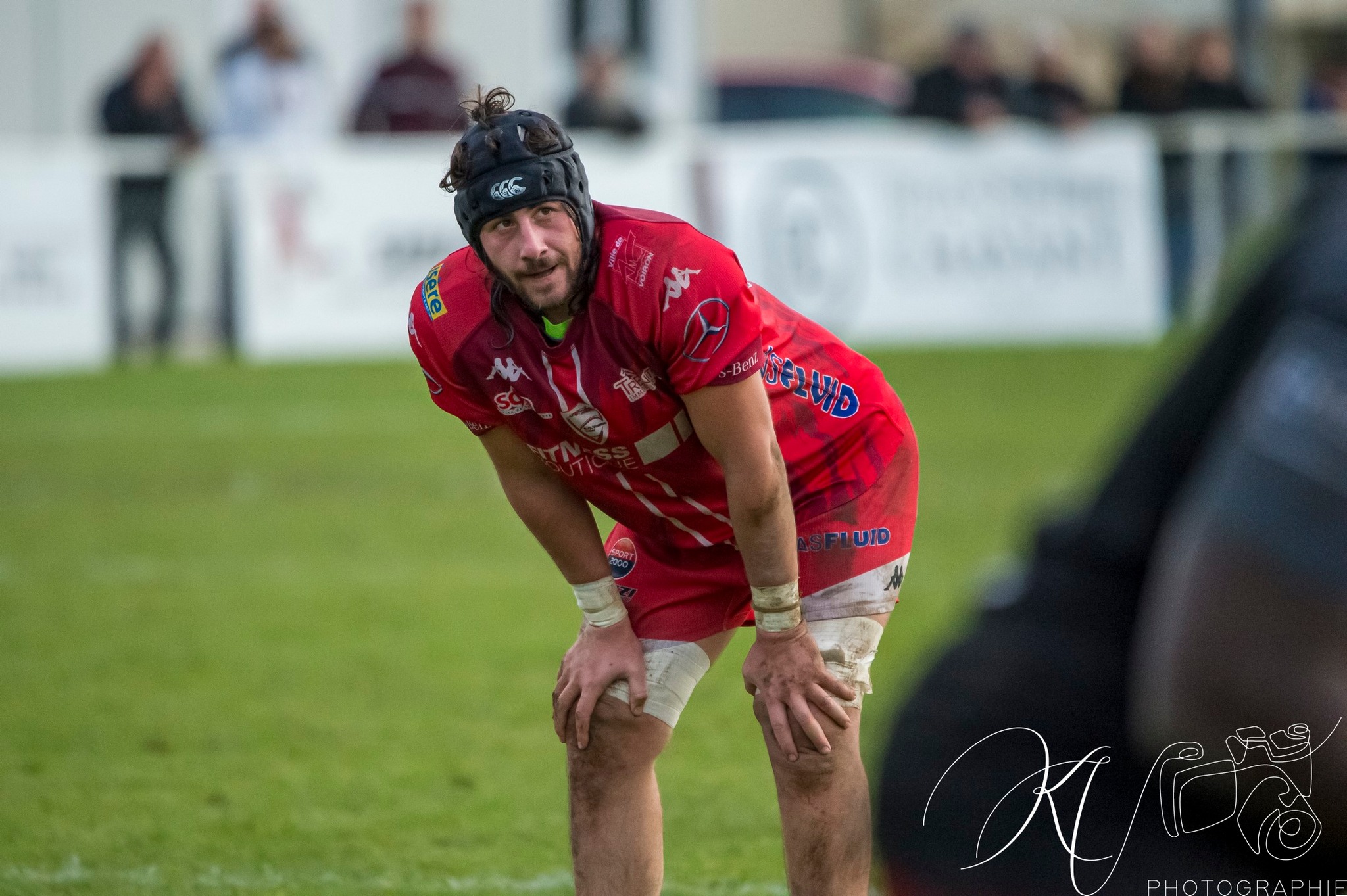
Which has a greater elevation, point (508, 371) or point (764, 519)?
point (508, 371)

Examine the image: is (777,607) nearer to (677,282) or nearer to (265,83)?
(677,282)

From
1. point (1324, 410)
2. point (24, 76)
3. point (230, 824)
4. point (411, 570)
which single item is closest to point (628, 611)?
point (230, 824)

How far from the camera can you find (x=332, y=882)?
14.6 feet

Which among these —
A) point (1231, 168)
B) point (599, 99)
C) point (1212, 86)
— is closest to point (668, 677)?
point (599, 99)

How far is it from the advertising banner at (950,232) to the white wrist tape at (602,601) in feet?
37.8

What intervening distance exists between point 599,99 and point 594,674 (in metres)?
13.0

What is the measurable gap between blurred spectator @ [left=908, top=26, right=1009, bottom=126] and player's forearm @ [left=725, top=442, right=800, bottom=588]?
13.1 m

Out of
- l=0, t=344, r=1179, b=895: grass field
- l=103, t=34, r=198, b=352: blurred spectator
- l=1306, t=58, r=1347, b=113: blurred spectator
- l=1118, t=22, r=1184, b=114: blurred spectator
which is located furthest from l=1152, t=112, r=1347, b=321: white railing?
l=103, t=34, r=198, b=352: blurred spectator

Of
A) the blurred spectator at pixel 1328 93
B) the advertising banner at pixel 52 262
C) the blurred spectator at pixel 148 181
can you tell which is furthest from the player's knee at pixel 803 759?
the blurred spectator at pixel 1328 93

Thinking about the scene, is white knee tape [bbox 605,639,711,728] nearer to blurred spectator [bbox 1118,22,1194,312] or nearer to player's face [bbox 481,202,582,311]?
player's face [bbox 481,202,582,311]

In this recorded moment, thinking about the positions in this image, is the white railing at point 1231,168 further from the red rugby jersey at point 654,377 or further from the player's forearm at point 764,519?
the player's forearm at point 764,519

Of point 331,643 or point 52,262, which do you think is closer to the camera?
point 331,643

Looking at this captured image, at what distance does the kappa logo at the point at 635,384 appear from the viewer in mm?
3330

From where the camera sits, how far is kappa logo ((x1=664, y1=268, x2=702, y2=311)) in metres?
3.21
